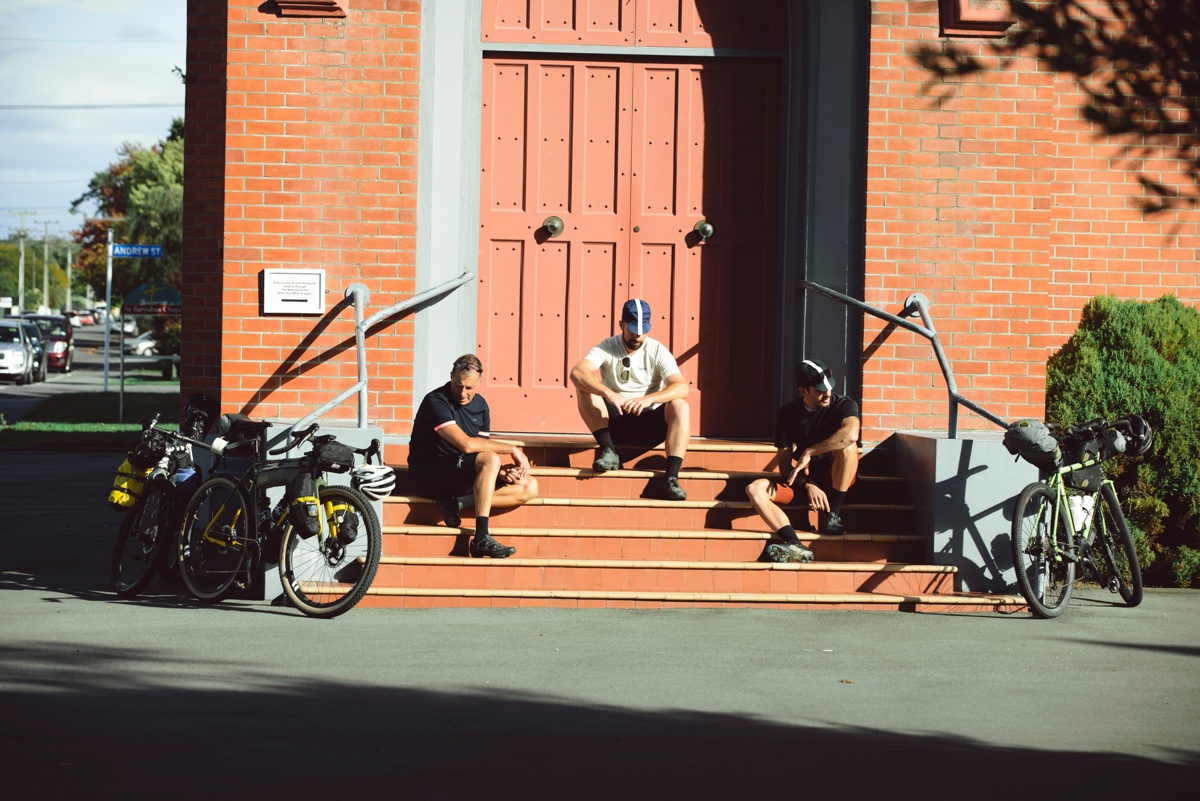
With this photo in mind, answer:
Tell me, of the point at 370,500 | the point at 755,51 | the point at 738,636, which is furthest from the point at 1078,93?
the point at 370,500

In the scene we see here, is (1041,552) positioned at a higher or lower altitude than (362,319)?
lower

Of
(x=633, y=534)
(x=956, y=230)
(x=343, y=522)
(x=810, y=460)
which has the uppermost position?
(x=956, y=230)

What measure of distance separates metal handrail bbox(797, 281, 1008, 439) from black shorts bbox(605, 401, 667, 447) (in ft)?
4.58

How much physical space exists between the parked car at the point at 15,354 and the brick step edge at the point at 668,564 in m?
36.9

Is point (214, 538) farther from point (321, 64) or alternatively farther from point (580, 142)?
point (580, 142)

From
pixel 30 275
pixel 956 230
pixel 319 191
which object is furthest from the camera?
pixel 30 275

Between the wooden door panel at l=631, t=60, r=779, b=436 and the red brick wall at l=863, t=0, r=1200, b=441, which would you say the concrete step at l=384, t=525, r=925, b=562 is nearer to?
the red brick wall at l=863, t=0, r=1200, b=441

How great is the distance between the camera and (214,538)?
8.27m

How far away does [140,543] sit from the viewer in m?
8.74

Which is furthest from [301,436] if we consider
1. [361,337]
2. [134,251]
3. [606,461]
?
[134,251]

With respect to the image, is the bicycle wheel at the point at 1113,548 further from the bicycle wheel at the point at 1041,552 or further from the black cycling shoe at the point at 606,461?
the black cycling shoe at the point at 606,461

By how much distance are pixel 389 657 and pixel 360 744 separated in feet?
4.91

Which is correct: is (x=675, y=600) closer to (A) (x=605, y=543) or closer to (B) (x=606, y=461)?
(A) (x=605, y=543)

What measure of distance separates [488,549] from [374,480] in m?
0.79
